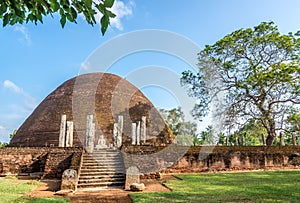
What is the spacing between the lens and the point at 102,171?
903 cm

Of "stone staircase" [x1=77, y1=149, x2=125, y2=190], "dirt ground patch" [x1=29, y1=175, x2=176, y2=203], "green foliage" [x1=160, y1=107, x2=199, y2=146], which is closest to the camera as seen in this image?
"dirt ground patch" [x1=29, y1=175, x2=176, y2=203]

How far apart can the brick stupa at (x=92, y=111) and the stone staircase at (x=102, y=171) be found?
7.57 m

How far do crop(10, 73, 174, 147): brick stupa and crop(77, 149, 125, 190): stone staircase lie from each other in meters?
7.57

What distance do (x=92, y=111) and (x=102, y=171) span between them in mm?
11222

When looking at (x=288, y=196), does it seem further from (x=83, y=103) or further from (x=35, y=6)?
(x=83, y=103)

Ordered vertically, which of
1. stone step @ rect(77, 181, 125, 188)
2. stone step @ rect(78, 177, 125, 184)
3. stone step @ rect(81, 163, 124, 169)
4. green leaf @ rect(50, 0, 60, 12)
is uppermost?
green leaf @ rect(50, 0, 60, 12)

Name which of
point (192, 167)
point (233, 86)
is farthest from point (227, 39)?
point (192, 167)

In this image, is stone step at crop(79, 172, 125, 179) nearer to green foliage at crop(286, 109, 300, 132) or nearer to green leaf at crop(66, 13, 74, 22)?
green leaf at crop(66, 13, 74, 22)

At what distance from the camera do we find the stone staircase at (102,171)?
8195 millimetres

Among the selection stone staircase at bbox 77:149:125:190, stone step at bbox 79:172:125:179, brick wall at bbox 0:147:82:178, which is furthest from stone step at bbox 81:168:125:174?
brick wall at bbox 0:147:82:178

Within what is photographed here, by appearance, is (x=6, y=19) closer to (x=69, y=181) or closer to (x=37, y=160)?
(x=69, y=181)

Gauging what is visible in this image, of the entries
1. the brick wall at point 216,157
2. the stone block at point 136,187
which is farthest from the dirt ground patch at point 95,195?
the brick wall at point 216,157

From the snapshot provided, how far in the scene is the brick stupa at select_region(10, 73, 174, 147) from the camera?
18.4 m

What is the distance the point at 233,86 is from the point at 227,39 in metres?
3.05
